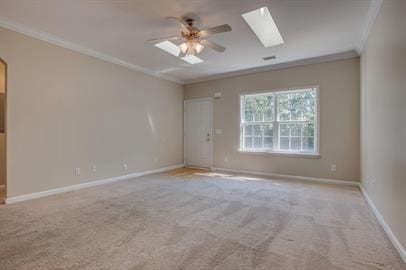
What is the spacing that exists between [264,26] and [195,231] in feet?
11.1

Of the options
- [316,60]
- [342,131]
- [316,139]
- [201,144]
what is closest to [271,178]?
[316,139]

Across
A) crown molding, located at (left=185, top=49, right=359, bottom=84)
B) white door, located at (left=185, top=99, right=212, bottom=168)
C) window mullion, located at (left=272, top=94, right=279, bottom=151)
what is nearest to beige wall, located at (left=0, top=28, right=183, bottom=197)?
white door, located at (left=185, top=99, right=212, bottom=168)

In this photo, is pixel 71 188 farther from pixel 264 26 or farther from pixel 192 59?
pixel 264 26

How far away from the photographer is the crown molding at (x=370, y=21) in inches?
106

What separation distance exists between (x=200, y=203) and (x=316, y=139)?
3119 mm

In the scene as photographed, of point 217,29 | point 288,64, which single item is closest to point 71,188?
point 217,29

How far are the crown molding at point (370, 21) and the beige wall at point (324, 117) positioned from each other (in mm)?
520

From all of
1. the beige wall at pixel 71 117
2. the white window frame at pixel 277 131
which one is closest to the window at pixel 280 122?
the white window frame at pixel 277 131

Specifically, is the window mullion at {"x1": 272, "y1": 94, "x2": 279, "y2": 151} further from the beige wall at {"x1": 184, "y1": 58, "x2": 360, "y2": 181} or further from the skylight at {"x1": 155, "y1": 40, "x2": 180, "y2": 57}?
the skylight at {"x1": 155, "y1": 40, "x2": 180, "y2": 57}

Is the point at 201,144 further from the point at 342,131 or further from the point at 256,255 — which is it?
the point at 256,255

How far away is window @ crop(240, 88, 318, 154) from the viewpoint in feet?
16.1

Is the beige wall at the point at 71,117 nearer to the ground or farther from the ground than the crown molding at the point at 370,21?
nearer to the ground

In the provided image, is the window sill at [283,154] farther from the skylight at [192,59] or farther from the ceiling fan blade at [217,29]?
the ceiling fan blade at [217,29]

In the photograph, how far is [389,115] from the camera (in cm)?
232
